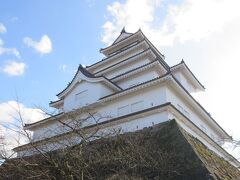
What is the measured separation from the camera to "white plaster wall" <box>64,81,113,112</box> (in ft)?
65.2

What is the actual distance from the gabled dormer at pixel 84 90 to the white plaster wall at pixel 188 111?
4270 millimetres

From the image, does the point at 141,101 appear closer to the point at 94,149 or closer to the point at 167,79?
the point at 167,79

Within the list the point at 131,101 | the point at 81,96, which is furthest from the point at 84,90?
the point at 131,101

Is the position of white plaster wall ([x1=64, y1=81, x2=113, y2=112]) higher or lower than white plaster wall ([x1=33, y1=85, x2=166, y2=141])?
higher

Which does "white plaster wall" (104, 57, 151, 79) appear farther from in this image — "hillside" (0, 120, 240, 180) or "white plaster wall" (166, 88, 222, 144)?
"hillside" (0, 120, 240, 180)

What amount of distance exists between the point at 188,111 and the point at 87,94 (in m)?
6.73

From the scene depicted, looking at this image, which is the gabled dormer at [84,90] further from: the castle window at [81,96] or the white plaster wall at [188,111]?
the white plaster wall at [188,111]

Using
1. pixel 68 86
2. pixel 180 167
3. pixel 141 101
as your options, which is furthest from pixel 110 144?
pixel 68 86

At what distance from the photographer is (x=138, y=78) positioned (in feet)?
66.6

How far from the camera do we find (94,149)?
39.7 ft

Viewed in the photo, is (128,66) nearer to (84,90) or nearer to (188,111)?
(84,90)

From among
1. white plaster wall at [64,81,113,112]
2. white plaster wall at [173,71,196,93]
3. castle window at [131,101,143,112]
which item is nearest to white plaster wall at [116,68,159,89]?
white plaster wall at [64,81,113,112]

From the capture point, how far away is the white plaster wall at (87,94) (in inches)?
782

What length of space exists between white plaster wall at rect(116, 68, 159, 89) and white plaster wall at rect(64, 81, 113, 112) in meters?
1.12
